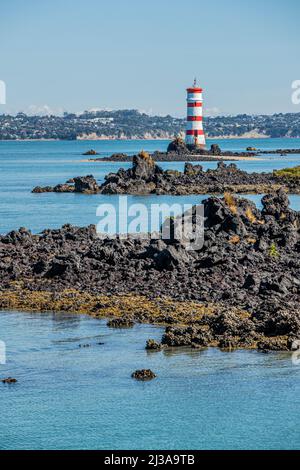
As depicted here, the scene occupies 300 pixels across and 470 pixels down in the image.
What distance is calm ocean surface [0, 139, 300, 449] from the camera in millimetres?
15375

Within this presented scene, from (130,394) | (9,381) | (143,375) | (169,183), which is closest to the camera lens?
(130,394)

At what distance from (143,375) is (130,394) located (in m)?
0.90

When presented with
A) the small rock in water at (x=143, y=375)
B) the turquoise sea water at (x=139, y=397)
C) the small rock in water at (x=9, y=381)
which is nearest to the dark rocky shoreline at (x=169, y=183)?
the turquoise sea water at (x=139, y=397)

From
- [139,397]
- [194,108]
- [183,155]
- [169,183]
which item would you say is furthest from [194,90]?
[139,397]

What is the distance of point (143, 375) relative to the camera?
59.0 ft

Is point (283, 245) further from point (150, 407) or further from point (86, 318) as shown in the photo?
point (150, 407)

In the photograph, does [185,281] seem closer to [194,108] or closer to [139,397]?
[139,397]

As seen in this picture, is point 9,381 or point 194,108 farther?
point 194,108

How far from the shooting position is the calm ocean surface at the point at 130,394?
1538cm

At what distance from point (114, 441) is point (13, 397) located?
240 cm

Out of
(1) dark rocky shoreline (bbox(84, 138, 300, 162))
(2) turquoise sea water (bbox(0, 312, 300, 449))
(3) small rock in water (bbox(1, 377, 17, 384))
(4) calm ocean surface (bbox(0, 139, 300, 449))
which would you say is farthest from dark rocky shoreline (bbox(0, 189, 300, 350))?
(1) dark rocky shoreline (bbox(84, 138, 300, 162))

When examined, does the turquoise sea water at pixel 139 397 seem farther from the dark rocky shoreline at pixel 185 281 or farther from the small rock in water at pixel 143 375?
the dark rocky shoreline at pixel 185 281

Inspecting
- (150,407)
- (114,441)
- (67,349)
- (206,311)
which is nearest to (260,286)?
(206,311)

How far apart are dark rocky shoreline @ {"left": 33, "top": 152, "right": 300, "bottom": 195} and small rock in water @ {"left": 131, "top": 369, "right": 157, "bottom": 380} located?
3980cm
